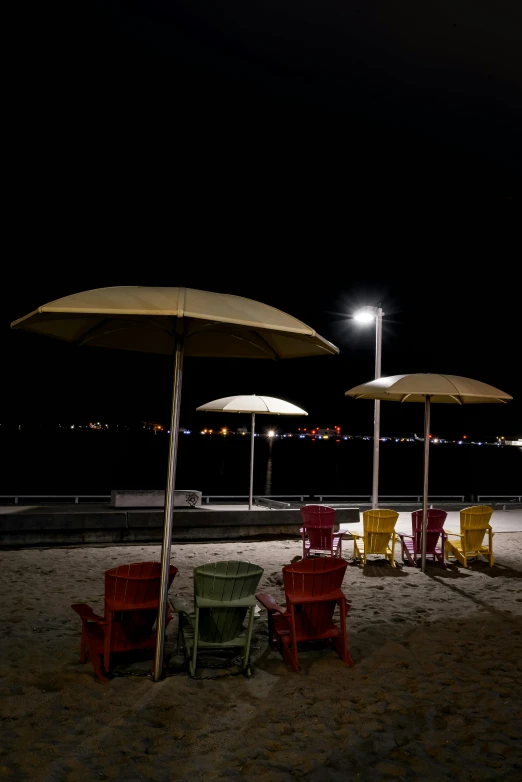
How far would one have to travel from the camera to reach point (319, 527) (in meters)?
9.45

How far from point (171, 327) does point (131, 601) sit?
2376 mm

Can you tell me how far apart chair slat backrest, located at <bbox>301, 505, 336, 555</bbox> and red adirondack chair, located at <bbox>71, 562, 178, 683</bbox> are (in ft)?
16.1

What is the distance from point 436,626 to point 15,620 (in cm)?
460

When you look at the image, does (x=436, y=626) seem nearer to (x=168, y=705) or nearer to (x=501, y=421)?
(x=168, y=705)

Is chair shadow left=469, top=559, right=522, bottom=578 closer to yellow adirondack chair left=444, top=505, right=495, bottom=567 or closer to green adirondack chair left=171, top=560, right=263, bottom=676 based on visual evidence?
yellow adirondack chair left=444, top=505, right=495, bottom=567

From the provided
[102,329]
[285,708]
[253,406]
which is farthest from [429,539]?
[102,329]

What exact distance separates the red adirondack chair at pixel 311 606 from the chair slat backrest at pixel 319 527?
4.11 m

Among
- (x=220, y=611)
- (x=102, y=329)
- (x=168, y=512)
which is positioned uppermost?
(x=102, y=329)

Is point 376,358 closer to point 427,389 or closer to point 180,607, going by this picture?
point 427,389

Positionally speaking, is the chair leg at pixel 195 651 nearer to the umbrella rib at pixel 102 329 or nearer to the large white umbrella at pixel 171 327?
the large white umbrella at pixel 171 327

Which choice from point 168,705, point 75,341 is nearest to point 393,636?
point 168,705

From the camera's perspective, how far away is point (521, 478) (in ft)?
293

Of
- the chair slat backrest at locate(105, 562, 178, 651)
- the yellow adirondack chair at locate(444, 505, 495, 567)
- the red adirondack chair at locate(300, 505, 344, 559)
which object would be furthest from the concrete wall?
the chair slat backrest at locate(105, 562, 178, 651)

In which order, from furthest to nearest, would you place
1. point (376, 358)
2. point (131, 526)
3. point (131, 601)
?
point (376, 358)
point (131, 526)
point (131, 601)
